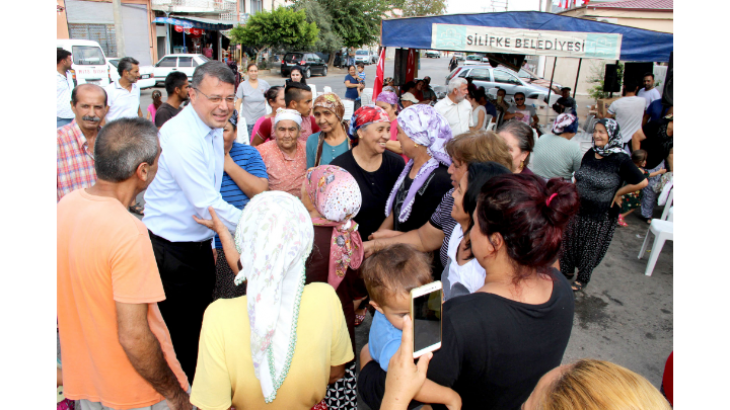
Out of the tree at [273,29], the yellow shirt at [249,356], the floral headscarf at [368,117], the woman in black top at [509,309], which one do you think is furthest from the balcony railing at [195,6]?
the woman in black top at [509,309]

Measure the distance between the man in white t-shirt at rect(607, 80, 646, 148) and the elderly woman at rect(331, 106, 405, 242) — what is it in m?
5.60

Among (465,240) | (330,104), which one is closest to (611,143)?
(330,104)

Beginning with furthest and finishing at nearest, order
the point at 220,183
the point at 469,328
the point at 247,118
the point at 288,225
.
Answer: the point at 247,118
the point at 220,183
the point at 288,225
the point at 469,328

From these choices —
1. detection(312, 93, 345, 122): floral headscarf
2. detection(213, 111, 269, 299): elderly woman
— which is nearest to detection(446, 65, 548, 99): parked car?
detection(312, 93, 345, 122): floral headscarf

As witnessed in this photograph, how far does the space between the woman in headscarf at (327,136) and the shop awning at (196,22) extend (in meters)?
28.8

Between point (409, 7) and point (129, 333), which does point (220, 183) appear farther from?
point (409, 7)

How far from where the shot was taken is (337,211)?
1.94m

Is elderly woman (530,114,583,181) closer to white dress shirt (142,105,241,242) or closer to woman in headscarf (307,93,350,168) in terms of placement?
woman in headscarf (307,93,350,168)

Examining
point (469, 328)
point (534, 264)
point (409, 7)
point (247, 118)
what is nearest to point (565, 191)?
point (534, 264)

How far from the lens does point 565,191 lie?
1369 millimetres

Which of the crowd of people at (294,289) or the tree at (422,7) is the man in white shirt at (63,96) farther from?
the tree at (422,7)

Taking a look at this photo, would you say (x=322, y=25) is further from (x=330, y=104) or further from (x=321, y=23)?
(x=330, y=104)

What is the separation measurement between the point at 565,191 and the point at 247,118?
262 inches
